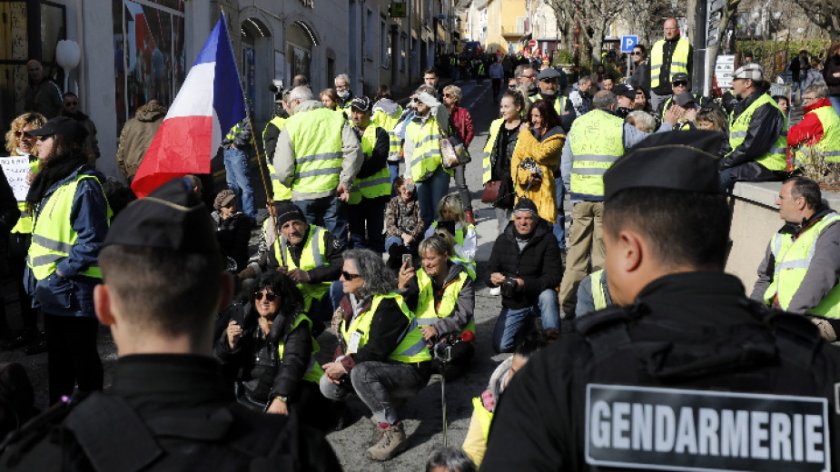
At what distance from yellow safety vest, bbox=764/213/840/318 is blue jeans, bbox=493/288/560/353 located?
1628mm

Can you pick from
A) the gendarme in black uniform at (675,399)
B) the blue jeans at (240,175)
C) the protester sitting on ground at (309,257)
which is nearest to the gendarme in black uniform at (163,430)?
the gendarme in black uniform at (675,399)

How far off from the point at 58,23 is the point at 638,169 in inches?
477

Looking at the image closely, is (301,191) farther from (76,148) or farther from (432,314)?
(76,148)

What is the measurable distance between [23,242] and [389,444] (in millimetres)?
3379

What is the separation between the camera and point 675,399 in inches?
75.2

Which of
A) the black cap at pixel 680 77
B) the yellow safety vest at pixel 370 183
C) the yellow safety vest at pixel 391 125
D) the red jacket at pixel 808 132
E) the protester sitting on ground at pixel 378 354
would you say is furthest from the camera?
the black cap at pixel 680 77

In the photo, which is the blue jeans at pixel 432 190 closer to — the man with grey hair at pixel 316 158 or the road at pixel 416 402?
the road at pixel 416 402

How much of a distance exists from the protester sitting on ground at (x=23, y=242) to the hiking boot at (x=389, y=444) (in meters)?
3.02

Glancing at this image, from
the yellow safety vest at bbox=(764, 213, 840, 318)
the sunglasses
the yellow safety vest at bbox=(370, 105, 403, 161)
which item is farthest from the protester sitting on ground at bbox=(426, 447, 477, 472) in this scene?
the yellow safety vest at bbox=(370, 105, 403, 161)

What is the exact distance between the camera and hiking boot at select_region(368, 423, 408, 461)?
223 inches

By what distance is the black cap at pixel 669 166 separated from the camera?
2.08 m

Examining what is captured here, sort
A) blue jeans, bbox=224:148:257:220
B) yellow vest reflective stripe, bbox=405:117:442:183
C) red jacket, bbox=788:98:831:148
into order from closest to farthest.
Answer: red jacket, bbox=788:98:831:148
yellow vest reflective stripe, bbox=405:117:442:183
blue jeans, bbox=224:148:257:220

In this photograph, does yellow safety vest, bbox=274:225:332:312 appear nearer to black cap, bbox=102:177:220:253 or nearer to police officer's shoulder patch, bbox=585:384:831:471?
black cap, bbox=102:177:220:253

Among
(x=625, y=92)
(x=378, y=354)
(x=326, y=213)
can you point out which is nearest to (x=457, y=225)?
(x=326, y=213)
